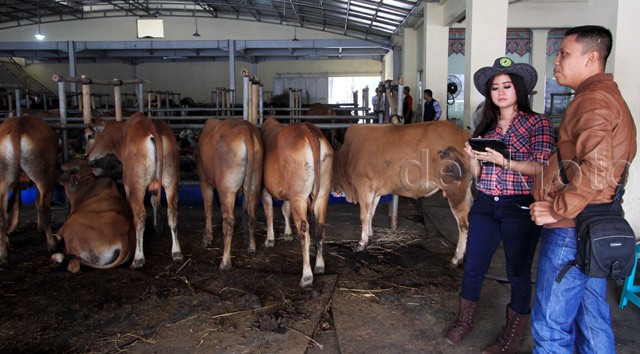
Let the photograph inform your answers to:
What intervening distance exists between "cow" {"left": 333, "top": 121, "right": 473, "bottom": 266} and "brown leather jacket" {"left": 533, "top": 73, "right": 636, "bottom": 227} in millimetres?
2844

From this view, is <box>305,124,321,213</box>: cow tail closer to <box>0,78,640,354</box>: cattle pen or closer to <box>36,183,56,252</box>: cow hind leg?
<box>0,78,640,354</box>: cattle pen

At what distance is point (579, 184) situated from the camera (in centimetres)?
228

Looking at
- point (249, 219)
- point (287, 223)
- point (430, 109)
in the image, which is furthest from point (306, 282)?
point (430, 109)

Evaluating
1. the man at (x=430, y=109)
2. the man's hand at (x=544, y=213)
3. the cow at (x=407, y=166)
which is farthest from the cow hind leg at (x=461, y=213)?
the man at (x=430, y=109)

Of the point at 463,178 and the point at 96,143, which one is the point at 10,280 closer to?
the point at 96,143

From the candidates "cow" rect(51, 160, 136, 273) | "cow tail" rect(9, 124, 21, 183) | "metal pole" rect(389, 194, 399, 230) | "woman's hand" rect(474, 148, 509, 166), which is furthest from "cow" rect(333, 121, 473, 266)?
"cow tail" rect(9, 124, 21, 183)

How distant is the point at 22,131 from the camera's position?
5285 millimetres

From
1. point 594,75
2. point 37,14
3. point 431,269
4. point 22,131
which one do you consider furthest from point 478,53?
point 37,14

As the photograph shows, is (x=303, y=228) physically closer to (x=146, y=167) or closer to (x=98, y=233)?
(x=146, y=167)

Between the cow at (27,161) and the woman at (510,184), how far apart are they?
4.60m

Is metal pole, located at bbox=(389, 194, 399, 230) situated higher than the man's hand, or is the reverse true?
the man's hand

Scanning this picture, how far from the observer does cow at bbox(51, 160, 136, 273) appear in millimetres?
4688

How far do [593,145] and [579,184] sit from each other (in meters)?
0.19

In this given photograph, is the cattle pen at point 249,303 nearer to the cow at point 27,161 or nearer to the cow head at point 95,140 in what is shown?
the cow at point 27,161
